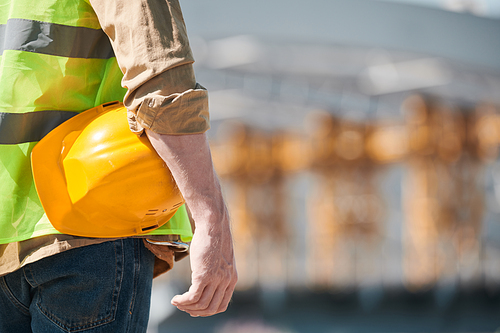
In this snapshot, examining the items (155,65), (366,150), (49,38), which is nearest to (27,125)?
(49,38)

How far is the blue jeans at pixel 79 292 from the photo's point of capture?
1.10 meters

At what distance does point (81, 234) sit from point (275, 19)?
5.28 meters

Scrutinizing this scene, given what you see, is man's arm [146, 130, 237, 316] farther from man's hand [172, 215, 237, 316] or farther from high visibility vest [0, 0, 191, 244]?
high visibility vest [0, 0, 191, 244]

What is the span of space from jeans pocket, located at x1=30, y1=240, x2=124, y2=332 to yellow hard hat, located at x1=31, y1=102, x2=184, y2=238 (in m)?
0.05

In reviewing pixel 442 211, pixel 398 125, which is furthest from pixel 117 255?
pixel 398 125

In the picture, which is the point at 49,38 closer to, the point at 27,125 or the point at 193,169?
the point at 27,125

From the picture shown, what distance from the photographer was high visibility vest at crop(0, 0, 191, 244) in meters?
1.15

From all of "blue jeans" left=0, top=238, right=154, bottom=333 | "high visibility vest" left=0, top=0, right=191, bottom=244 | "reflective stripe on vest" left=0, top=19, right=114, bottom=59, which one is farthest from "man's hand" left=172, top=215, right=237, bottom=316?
"reflective stripe on vest" left=0, top=19, right=114, bottom=59

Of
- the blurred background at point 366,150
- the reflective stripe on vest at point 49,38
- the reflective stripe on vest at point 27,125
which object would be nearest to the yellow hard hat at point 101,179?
the reflective stripe on vest at point 27,125

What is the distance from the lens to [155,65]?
1.03 metres

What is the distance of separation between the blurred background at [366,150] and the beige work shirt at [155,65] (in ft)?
16.1

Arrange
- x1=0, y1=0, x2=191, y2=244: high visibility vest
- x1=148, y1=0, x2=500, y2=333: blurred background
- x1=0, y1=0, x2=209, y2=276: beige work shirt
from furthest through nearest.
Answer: x1=148, y1=0, x2=500, y2=333: blurred background, x1=0, y1=0, x2=191, y2=244: high visibility vest, x1=0, y1=0, x2=209, y2=276: beige work shirt

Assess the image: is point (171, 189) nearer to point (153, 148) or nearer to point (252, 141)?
point (153, 148)

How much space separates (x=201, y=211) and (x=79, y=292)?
0.95 ft
